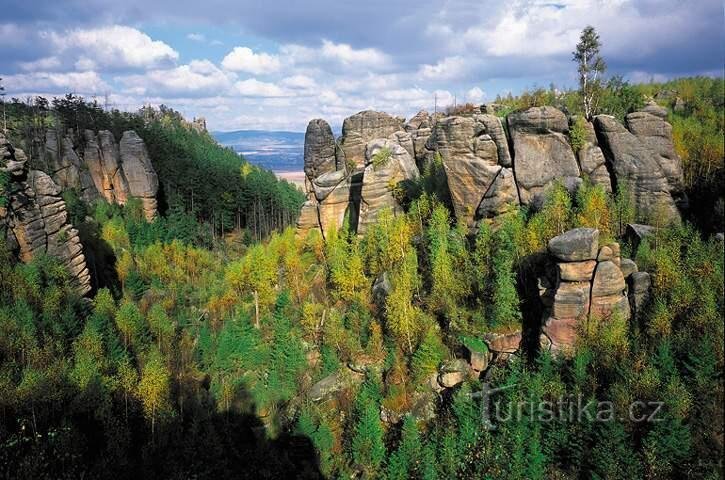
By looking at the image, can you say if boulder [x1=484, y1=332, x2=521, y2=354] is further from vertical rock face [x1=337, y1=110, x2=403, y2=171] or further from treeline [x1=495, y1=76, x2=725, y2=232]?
vertical rock face [x1=337, y1=110, x2=403, y2=171]

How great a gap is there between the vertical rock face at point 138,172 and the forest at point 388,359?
28.7 metres

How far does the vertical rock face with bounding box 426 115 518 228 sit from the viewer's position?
101 ft

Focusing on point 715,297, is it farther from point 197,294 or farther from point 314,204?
point 197,294

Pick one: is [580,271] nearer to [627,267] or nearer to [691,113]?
[627,267]

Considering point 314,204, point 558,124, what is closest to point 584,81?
point 558,124

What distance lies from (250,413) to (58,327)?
556 inches

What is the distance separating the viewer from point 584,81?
31984mm

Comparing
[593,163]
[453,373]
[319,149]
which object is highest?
[319,149]

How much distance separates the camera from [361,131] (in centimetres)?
5388

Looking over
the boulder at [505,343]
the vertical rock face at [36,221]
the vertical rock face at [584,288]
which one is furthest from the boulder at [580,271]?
the vertical rock face at [36,221]

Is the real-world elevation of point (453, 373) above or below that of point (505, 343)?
below

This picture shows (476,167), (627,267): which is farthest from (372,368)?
(627,267)

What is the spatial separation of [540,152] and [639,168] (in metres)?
5.60

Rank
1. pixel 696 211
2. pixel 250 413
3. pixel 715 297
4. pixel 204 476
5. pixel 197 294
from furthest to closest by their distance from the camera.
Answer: pixel 197 294 → pixel 250 413 → pixel 696 211 → pixel 204 476 → pixel 715 297
